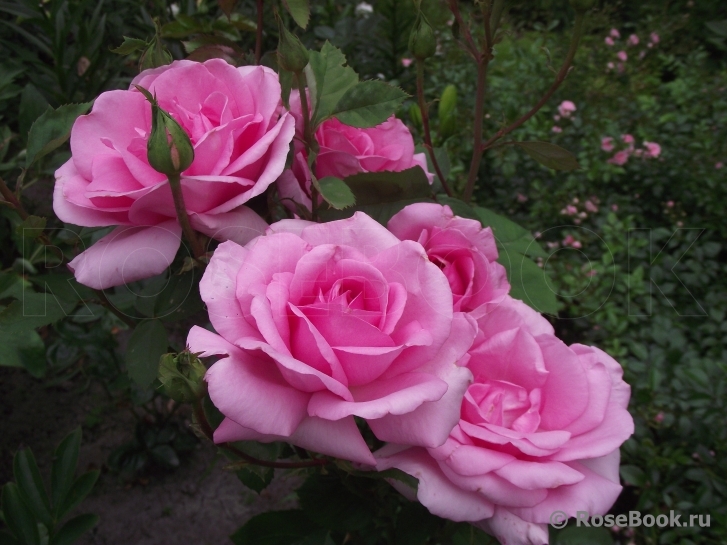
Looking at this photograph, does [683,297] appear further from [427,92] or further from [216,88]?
[216,88]

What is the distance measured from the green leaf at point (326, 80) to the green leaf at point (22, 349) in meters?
0.29

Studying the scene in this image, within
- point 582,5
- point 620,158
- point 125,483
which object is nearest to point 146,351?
point 582,5

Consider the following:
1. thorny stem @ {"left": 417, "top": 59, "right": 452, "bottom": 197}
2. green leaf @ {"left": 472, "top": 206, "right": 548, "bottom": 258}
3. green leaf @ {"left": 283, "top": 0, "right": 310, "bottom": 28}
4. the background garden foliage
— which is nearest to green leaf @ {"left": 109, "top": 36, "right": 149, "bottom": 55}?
the background garden foliage

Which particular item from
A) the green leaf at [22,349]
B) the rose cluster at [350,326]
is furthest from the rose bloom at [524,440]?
the green leaf at [22,349]

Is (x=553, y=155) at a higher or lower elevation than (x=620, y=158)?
higher

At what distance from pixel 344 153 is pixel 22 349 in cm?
38

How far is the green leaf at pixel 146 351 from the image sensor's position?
0.44 metres

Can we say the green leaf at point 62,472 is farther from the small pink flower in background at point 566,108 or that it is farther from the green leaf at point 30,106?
the small pink flower in background at point 566,108

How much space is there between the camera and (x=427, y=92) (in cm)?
198

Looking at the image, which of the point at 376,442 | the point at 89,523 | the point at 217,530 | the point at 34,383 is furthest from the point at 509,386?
the point at 34,383

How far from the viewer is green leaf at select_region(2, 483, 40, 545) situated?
2.15 ft

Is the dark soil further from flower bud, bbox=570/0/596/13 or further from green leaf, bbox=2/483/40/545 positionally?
flower bud, bbox=570/0/596/13

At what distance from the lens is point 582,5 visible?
0.48 metres

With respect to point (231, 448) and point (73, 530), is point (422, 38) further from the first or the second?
point (73, 530)
